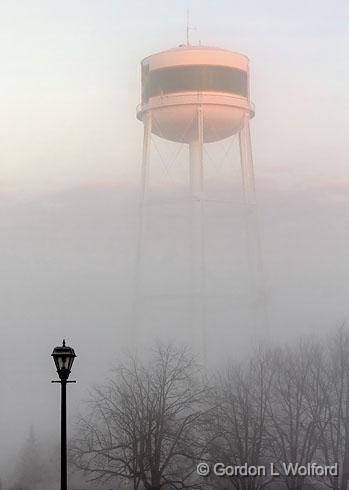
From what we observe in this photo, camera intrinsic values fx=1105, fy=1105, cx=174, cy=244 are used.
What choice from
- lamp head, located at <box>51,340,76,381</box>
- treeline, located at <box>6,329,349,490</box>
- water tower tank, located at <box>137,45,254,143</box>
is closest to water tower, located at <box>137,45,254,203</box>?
water tower tank, located at <box>137,45,254,143</box>

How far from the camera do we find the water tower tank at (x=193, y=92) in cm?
8056

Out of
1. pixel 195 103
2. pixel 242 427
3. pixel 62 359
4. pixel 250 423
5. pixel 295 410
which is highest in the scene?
pixel 195 103

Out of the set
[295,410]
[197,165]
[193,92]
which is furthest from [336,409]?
[193,92]

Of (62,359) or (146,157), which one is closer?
(62,359)

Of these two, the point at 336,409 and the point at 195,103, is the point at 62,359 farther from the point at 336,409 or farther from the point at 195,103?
the point at 195,103

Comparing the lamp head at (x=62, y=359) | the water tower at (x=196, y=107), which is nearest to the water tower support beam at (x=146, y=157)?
the water tower at (x=196, y=107)

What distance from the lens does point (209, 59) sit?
3263 inches

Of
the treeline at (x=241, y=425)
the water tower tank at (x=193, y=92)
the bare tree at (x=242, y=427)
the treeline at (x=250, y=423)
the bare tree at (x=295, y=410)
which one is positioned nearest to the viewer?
the treeline at (x=241, y=425)

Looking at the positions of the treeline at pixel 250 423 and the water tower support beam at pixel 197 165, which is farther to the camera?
the water tower support beam at pixel 197 165

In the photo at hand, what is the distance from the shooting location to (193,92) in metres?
80.6

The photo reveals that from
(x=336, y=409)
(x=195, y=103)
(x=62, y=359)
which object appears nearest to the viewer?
(x=62, y=359)

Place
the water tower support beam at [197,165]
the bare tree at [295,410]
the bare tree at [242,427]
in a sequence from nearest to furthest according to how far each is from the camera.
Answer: the bare tree at [242,427], the bare tree at [295,410], the water tower support beam at [197,165]

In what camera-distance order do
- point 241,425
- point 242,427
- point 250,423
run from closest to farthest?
point 242,427 < point 241,425 < point 250,423

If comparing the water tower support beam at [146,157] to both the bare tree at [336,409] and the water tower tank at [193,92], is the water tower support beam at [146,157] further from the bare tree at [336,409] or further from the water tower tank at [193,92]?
the bare tree at [336,409]
